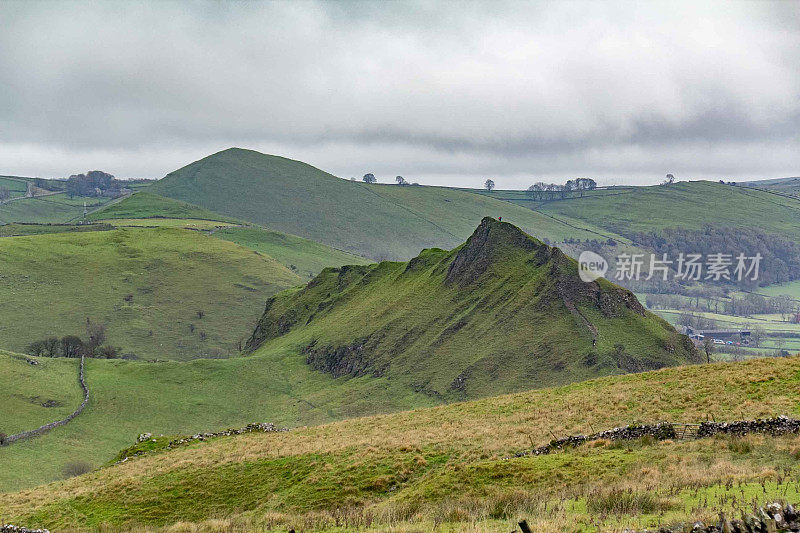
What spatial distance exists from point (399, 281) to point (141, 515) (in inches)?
4528

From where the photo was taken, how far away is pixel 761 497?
61.9 feet

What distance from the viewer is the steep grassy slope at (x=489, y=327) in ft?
305

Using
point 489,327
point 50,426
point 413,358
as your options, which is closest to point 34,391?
point 50,426

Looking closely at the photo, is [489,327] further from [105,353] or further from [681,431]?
[105,353]

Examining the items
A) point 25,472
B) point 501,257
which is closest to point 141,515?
point 25,472

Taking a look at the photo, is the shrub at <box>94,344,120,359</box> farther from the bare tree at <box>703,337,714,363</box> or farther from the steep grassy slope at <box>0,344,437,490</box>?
the bare tree at <box>703,337,714,363</box>

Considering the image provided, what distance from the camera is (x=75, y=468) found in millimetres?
81500

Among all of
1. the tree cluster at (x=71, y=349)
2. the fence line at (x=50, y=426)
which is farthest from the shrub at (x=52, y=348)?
the fence line at (x=50, y=426)

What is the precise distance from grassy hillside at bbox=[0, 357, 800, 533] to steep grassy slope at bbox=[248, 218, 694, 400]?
155ft

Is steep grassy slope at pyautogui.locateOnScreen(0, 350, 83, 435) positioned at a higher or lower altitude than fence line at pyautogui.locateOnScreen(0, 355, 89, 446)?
higher

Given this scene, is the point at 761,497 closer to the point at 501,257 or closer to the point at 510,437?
the point at 510,437

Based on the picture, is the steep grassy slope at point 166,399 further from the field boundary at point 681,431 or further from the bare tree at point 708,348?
the field boundary at point 681,431

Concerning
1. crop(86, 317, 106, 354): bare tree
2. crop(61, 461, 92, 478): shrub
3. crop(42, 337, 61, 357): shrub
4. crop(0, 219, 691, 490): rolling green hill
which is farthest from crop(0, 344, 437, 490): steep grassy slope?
crop(86, 317, 106, 354): bare tree

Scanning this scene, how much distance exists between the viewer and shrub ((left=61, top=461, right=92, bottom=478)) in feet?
261
